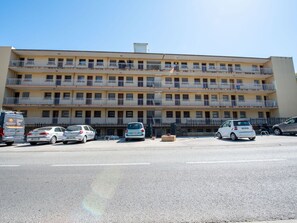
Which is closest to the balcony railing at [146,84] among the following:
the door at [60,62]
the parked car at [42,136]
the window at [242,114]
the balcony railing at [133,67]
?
the balcony railing at [133,67]

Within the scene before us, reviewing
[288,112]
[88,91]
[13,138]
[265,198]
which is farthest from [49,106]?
[288,112]

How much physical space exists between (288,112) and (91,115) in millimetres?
33006

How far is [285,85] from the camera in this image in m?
26.4

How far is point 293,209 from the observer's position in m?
2.45

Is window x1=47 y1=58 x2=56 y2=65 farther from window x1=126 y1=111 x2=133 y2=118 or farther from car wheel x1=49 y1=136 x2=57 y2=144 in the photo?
car wheel x1=49 y1=136 x2=57 y2=144

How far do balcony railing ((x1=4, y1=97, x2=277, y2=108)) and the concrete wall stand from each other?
1.71 metres

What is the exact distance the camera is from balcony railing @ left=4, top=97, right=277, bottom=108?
76.0 ft

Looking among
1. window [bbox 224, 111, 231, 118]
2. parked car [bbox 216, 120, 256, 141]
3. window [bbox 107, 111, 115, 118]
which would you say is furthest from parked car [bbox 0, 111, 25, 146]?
window [bbox 224, 111, 231, 118]

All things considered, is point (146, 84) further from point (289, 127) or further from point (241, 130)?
point (289, 127)

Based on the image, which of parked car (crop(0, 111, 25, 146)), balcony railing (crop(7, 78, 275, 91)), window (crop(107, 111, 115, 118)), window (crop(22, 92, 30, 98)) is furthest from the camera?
window (crop(107, 111, 115, 118))

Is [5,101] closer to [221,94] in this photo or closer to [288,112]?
[221,94]

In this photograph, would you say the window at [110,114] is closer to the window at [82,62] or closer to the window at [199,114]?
the window at [82,62]

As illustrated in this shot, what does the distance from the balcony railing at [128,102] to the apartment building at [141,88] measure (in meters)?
0.11

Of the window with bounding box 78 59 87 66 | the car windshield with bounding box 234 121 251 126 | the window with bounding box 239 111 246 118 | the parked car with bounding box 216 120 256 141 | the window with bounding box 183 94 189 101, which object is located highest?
the window with bounding box 78 59 87 66
